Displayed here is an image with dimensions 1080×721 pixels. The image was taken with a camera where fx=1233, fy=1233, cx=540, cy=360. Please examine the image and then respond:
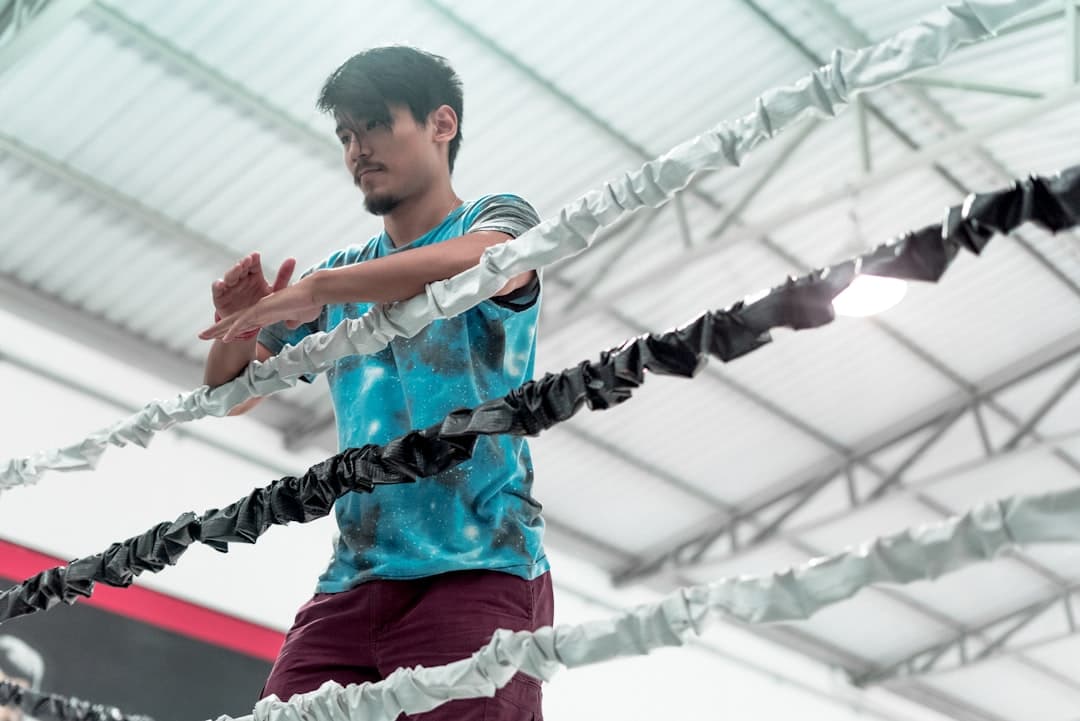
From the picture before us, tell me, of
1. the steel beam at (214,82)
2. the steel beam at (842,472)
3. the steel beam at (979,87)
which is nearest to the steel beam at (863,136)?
the steel beam at (979,87)

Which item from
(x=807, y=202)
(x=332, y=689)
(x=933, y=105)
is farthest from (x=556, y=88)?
(x=332, y=689)

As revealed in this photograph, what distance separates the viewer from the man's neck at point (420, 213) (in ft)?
4.64

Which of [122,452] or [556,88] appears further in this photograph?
[122,452]

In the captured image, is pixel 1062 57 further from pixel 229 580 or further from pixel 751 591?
pixel 751 591

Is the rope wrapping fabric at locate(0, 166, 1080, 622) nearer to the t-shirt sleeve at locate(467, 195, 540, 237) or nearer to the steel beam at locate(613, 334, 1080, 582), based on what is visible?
the t-shirt sleeve at locate(467, 195, 540, 237)

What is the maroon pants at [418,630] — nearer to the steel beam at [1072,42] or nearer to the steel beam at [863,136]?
the steel beam at [1072,42]

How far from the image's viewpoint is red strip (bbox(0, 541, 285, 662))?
17.1ft

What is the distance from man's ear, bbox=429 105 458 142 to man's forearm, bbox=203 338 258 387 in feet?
1.04

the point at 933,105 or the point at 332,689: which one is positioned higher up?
the point at 933,105

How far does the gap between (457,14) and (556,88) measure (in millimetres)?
685

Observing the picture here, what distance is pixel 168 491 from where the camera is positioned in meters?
6.27

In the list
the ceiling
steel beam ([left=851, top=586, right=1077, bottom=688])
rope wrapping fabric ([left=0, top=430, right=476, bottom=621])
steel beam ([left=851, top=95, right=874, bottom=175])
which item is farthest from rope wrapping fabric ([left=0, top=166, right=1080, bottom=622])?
steel beam ([left=851, top=586, right=1077, bottom=688])

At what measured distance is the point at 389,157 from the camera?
136 centimetres

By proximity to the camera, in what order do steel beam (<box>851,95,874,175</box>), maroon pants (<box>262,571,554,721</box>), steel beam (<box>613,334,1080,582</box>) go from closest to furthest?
maroon pants (<box>262,571,554,721</box>)
steel beam (<box>851,95,874,175</box>)
steel beam (<box>613,334,1080,582</box>)
